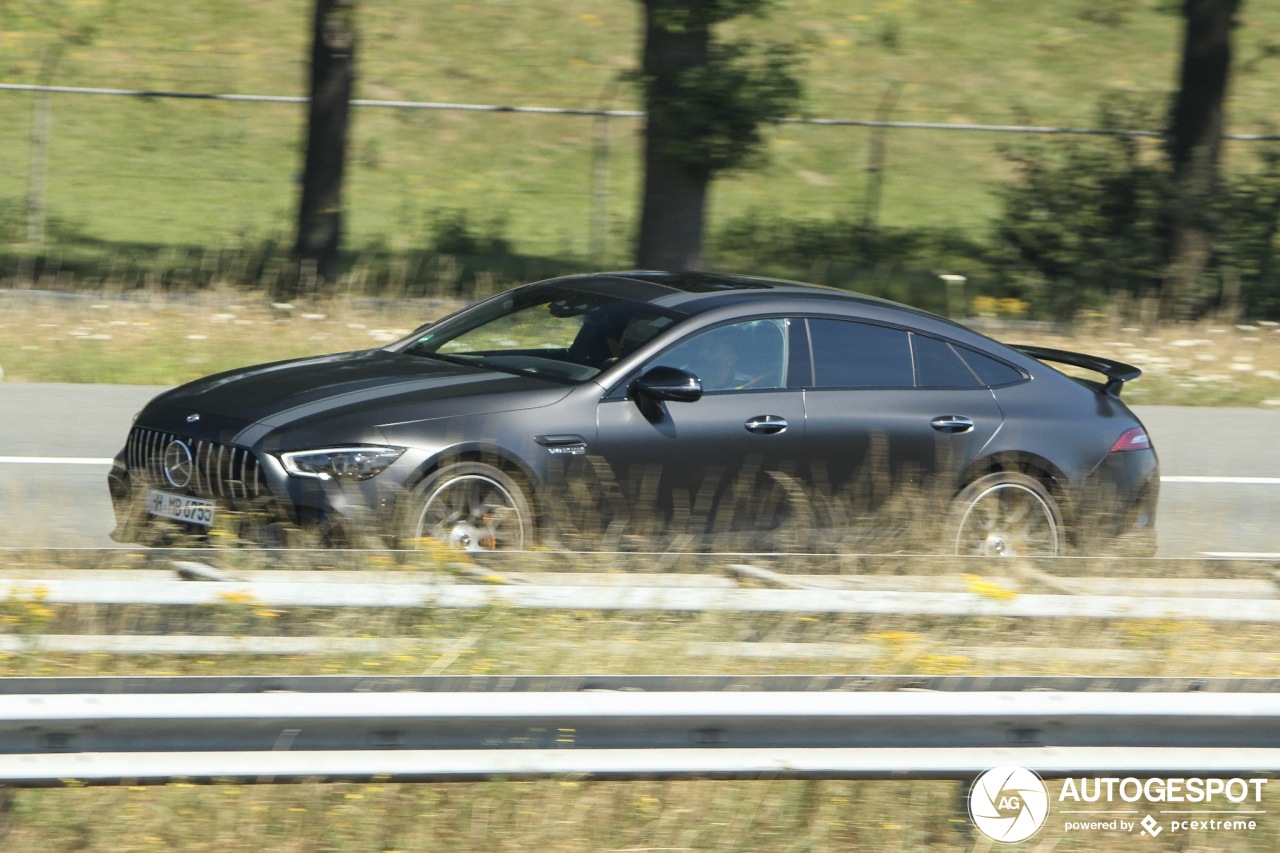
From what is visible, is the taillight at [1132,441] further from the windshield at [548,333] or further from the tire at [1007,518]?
the windshield at [548,333]

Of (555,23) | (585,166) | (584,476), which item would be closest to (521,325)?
(584,476)

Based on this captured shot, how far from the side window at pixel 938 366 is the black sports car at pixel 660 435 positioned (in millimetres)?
12

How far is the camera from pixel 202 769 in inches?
144

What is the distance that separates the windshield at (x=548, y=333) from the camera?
7.34 metres

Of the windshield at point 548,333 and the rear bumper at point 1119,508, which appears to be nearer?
the windshield at point 548,333

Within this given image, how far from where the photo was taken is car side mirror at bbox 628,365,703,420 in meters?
6.98

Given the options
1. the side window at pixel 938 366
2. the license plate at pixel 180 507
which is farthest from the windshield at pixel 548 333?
the license plate at pixel 180 507

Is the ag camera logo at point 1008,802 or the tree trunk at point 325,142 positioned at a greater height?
the tree trunk at point 325,142

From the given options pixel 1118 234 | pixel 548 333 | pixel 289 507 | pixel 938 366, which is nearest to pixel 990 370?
pixel 938 366

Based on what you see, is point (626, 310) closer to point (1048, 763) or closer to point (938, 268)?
point (1048, 763)

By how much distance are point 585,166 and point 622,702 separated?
20172 mm

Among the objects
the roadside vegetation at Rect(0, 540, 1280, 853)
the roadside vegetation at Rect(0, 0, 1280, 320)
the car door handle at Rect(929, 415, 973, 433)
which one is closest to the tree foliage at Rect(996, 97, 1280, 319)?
the roadside vegetation at Rect(0, 0, 1280, 320)

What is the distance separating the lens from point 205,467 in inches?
262

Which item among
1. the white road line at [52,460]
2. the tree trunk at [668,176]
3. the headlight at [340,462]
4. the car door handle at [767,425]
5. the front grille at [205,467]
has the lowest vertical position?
the white road line at [52,460]
